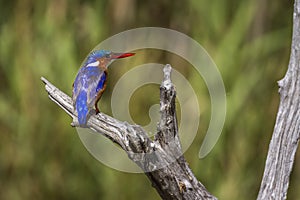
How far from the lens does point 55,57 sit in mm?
2371

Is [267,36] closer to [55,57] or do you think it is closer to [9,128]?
[55,57]

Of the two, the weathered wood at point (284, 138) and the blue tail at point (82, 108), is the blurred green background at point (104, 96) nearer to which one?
the weathered wood at point (284, 138)

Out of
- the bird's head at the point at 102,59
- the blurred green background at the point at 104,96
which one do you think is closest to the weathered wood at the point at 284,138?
the bird's head at the point at 102,59

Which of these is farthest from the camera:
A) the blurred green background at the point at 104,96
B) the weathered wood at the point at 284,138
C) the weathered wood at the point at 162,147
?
the blurred green background at the point at 104,96

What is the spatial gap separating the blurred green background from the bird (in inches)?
43.8

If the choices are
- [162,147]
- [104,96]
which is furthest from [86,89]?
[104,96]

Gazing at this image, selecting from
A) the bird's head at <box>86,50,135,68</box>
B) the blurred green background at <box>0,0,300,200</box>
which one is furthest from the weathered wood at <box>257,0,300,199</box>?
the blurred green background at <box>0,0,300,200</box>

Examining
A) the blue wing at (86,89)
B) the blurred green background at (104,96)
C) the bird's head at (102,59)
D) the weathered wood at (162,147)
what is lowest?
the weathered wood at (162,147)

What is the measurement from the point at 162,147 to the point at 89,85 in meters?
0.13

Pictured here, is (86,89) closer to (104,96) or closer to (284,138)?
(284,138)

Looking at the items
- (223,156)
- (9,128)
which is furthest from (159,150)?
(9,128)

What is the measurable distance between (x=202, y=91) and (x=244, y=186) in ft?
1.02

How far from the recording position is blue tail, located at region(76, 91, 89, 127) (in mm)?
1066

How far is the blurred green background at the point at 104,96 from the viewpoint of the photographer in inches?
89.7
